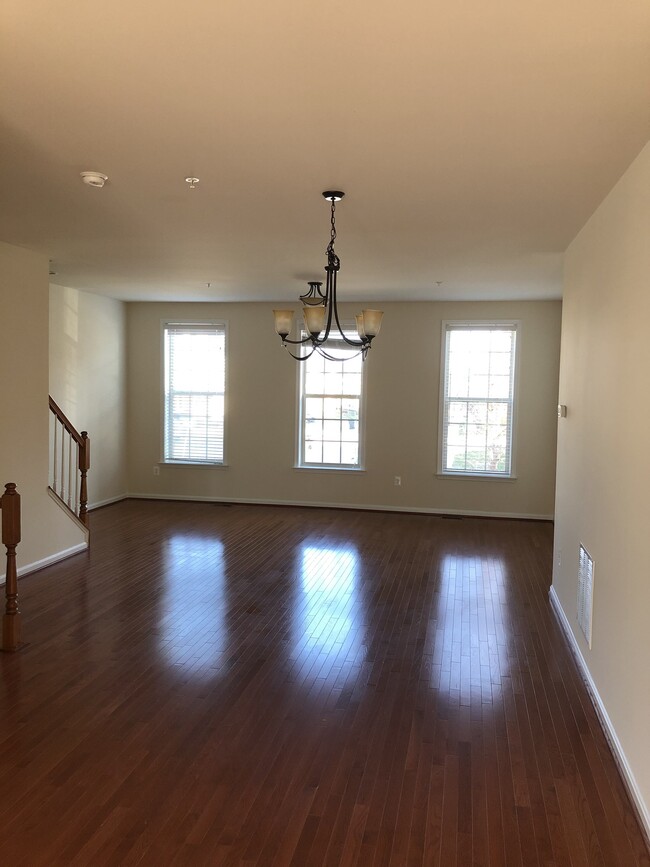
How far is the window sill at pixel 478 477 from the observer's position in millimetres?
8383

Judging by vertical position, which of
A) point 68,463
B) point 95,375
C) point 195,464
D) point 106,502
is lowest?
point 106,502

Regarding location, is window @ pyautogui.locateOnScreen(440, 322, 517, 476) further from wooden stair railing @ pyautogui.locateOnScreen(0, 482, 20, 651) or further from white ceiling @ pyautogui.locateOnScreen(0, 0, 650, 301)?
wooden stair railing @ pyautogui.locateOnScreen(0, 482, 20, 651)

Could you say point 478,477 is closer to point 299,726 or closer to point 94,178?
point 299,726

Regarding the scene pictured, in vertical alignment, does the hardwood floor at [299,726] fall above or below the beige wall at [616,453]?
below

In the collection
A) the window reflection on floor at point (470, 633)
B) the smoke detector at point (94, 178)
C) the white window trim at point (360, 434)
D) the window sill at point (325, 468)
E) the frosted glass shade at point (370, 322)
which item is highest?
the smoke detector at point (94, 178)

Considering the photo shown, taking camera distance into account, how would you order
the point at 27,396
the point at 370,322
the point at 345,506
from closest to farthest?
the point at 370,322
the point at 27,396
the point at 345,506

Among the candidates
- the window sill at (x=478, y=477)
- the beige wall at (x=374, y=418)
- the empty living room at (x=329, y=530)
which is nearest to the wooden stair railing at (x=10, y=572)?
the empty living room at (x=329, y=530)

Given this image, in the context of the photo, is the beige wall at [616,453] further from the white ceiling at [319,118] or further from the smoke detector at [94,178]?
the smoke detector at [94,178]

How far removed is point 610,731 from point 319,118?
10.0ft

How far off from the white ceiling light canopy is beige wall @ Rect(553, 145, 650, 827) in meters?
2.69

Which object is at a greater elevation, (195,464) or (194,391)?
(194,391)

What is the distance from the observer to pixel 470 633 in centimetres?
443

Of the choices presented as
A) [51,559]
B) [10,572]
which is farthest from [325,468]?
[10,572]

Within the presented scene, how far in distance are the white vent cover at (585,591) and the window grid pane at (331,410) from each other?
504 centimetres
